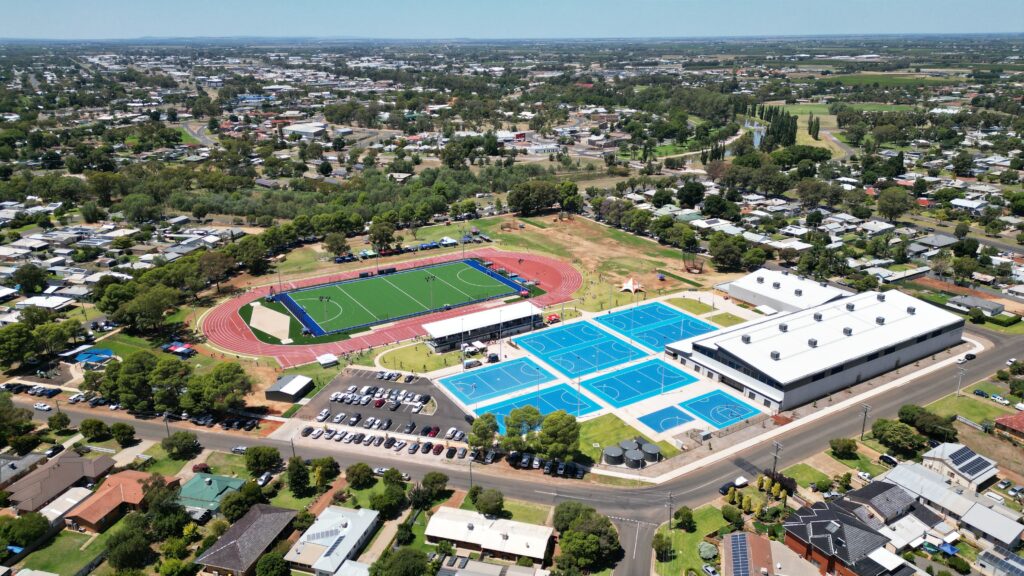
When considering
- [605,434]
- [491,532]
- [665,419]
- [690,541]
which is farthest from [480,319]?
[690,541]

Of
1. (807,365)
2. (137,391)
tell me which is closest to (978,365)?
(807,365)

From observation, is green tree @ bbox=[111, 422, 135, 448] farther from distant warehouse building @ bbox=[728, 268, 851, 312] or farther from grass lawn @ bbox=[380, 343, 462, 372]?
distant warehouse building @ bbox=[728, 268, 851, 312]

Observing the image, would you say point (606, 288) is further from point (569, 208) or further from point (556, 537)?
point (556, 537)

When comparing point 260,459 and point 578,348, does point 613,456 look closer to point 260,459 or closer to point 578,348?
point 578,348

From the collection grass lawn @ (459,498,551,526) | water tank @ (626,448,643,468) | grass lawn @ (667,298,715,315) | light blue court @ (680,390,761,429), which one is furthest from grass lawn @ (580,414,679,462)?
grass lawn @ (667,298,715,315)

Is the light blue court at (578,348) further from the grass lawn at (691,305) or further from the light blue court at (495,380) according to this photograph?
the grass lawn at (691,305)

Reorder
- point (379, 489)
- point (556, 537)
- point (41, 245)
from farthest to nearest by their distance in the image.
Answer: point (41, 245)
point (379, 489)
point (556, 537)
